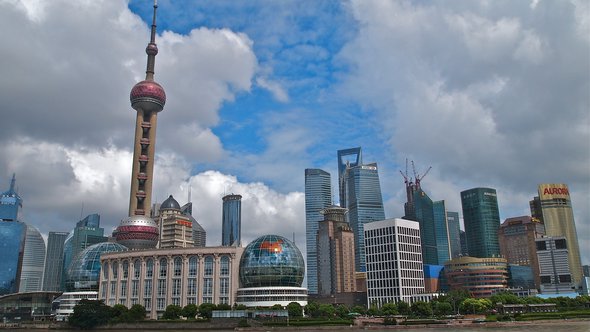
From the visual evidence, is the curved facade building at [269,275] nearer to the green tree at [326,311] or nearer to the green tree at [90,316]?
the green tree at [326,311]

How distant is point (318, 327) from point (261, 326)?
18.2 meters

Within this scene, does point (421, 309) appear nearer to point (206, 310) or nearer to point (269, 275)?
point (269, 275)

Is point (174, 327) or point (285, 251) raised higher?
point (285, 251)

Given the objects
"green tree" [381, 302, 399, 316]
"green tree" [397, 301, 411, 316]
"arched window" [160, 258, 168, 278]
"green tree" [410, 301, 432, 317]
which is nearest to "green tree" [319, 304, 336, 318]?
"green tree" [381, 302, 399, 316]

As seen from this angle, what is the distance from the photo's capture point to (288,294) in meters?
183

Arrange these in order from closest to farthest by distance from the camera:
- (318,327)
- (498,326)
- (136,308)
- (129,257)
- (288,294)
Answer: (498,326) → (318,327) → (136,308) → (288,294) → (129,257)

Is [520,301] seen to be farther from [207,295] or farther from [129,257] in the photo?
[129,257]

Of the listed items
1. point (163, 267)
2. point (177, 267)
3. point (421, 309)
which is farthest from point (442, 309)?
point (163, 267)

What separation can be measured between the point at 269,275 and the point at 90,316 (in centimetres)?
5943

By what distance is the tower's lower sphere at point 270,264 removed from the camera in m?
184

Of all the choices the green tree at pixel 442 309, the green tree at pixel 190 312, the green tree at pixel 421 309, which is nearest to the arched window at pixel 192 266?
the green tree at pixel 190 312

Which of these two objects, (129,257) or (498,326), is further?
(129,257)

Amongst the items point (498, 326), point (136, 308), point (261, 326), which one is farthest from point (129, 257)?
point (498, 326)

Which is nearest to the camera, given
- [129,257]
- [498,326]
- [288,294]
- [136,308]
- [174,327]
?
[498,326]
